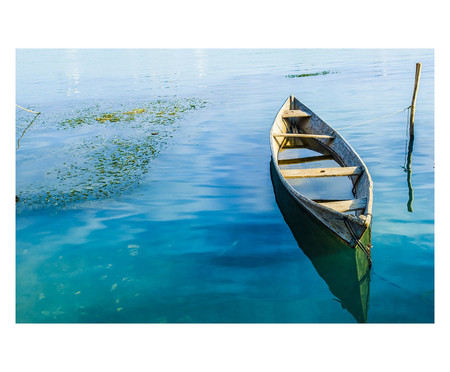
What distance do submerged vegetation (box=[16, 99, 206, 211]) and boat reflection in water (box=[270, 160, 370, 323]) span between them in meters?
5.34

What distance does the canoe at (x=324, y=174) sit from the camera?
6926 mm

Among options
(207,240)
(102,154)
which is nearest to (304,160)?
(207,240)

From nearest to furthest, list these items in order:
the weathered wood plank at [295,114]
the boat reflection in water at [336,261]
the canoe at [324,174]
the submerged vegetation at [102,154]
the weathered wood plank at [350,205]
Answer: the boat reflection in water at [336,261] → the canoe at [324,174] → the weathered wood plank at [350,205] → the submerged vegetation at [102,154] → the weathered wood plank at [295,114]

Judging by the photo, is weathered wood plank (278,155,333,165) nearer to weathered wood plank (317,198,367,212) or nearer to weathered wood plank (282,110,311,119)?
weathered wood plank (282,110,311,119)

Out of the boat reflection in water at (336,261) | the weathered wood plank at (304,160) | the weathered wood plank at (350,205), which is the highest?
the weathered wood plank at (304,160)

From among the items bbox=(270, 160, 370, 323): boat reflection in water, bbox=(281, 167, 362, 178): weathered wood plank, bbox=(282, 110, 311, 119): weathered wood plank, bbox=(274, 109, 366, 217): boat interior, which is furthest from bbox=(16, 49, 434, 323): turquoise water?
bbox=(282, 110, 311, 119): weathered wood plank

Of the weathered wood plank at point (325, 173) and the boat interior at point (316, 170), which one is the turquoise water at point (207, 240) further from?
the weathered wood plank at point (325, 173)

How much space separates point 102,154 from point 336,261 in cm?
963

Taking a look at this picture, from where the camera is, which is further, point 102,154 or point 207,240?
point 102,154

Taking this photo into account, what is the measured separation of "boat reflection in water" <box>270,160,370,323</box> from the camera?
255 inches

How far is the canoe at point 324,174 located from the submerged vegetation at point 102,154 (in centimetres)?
476

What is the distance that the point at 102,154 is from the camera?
541 inches

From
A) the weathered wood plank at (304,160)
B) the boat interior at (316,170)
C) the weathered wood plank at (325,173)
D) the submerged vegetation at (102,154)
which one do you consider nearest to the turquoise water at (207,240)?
the submerged vegetation at (102,154)

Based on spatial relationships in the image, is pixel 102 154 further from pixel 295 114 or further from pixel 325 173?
pixel 325 173
